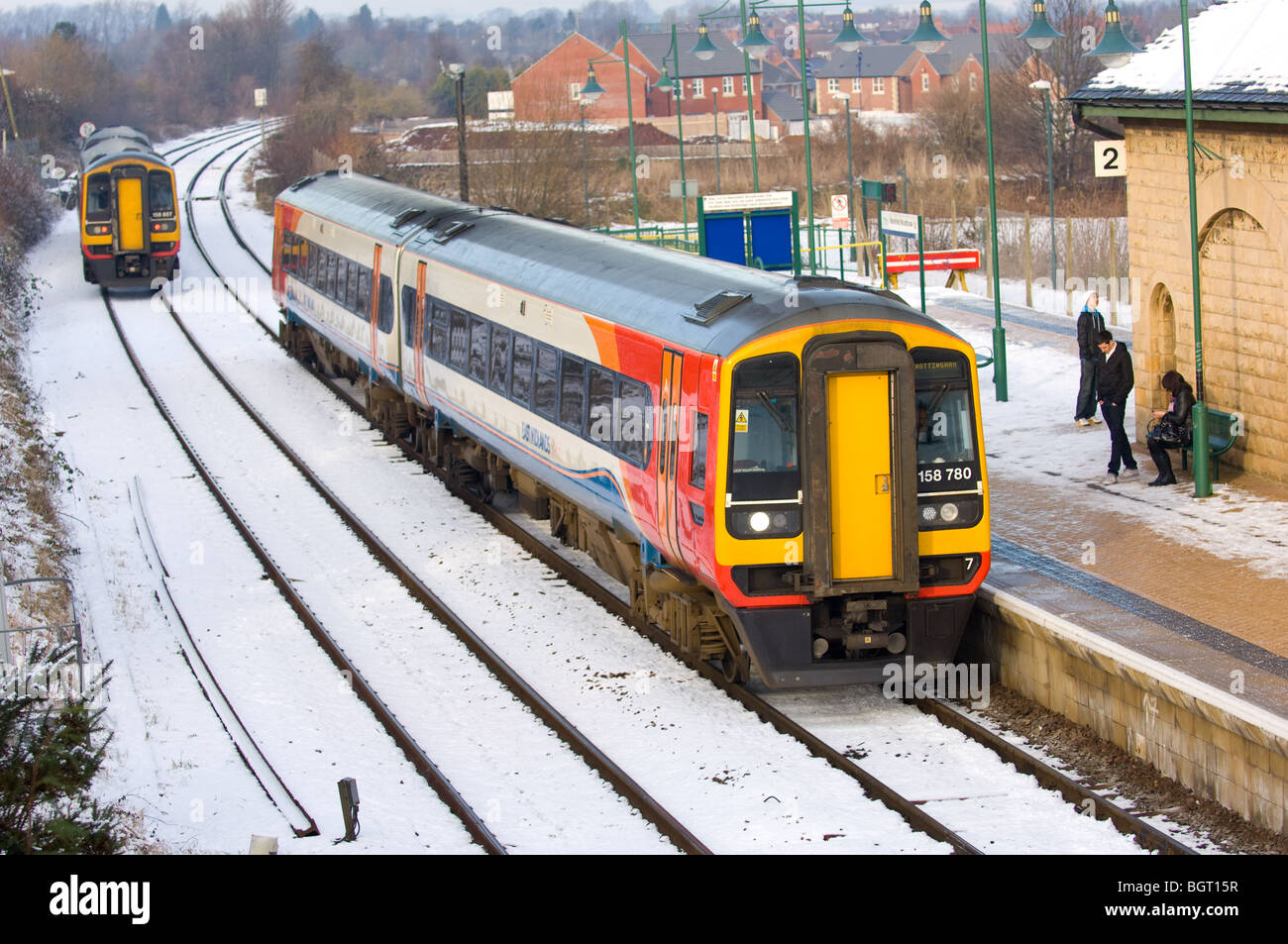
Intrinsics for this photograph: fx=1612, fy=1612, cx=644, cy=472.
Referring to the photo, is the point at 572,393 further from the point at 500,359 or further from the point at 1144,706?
the point at 1144,706

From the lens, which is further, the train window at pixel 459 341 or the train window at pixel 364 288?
the train window at pixel 364 288

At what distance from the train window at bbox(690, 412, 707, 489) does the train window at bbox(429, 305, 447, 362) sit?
7.53 m

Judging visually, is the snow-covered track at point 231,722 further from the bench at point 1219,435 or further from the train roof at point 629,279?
the bench at point 1219,435

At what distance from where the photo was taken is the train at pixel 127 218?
120 feet

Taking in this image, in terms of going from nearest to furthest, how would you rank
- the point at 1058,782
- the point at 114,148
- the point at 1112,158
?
the point at 1058,782 → the point at 1112,158 → the point at 114,148

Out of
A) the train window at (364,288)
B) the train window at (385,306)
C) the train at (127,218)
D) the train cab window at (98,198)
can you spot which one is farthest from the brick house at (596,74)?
the train window at (385,306)

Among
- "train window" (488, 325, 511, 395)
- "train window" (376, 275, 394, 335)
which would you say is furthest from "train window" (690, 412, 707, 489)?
"train window" (376, 275, 394, 335)

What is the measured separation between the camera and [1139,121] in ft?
57.9

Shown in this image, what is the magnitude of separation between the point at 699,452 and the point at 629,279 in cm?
302

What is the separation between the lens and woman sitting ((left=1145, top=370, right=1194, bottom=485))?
16.0m

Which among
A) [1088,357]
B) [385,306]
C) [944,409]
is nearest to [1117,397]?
[1088,357]

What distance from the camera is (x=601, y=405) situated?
13680mm

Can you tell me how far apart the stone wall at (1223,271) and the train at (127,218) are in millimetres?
25410
